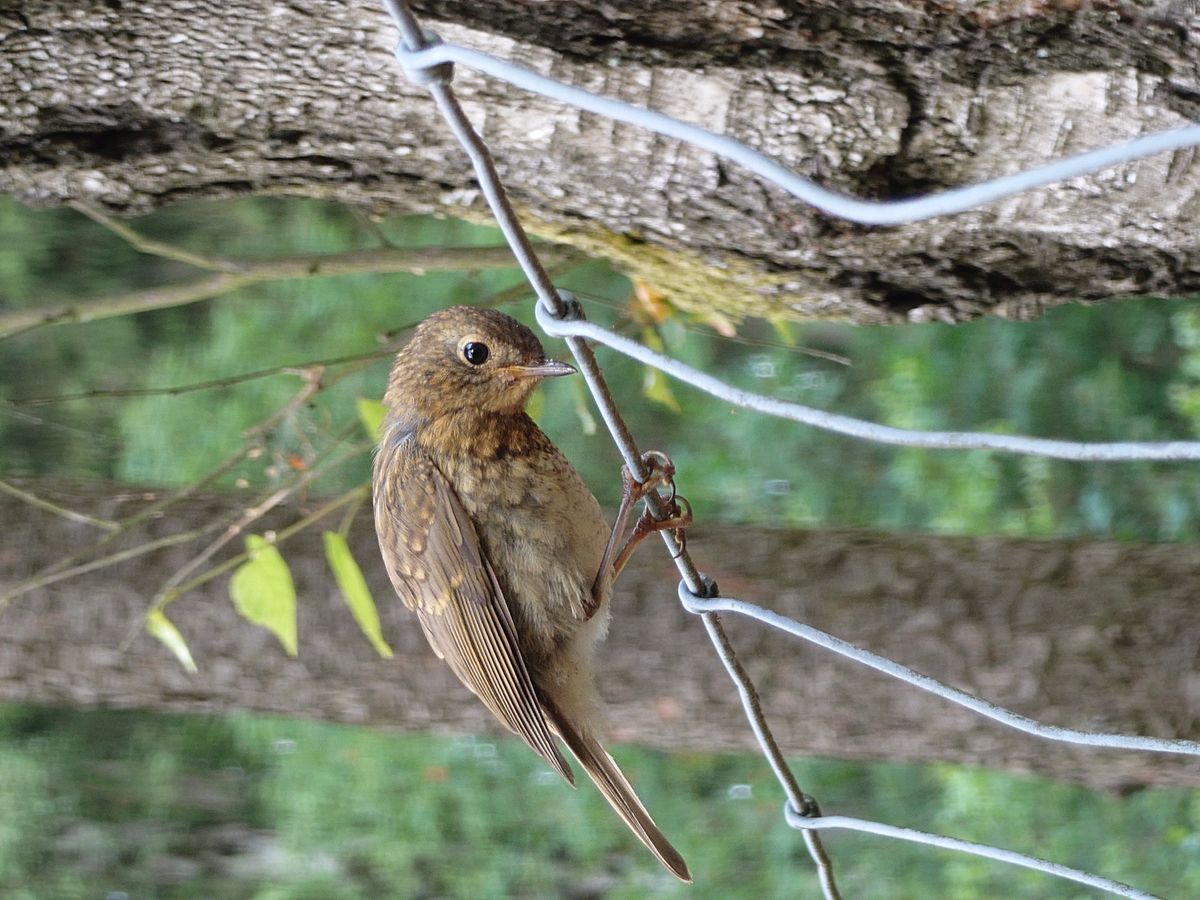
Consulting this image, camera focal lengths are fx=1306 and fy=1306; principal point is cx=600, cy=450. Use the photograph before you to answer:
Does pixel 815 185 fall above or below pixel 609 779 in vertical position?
above

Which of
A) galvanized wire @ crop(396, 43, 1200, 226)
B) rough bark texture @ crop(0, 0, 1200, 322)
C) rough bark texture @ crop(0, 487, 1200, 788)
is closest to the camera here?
galvanized wire @ crop(396, 43, 1200, 226)

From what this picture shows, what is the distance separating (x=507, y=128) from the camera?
1.76 meters

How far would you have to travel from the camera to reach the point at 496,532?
2088mm

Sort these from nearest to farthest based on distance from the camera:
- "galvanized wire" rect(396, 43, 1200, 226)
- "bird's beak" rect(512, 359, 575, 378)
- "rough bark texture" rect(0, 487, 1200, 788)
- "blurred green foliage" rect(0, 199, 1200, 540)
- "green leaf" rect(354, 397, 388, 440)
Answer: "galvanized wire" rect(396, 43, 1200, 226) < "bird's beak" rect(512, 359, 575, 378) < "green leaf" rect(354, 397, 388, 440) < "rough bark texture" rect(0, 487, 1200, 788) < "blurred green foliage" rect(0, 199, 1200, 540)

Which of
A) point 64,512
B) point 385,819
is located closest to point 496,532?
point 64,512

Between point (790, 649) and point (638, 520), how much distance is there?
34.5 inches

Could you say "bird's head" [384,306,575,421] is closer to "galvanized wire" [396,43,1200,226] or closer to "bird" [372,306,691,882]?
"bird" [372,306,691,882]

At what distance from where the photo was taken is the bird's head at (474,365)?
2.04 metres

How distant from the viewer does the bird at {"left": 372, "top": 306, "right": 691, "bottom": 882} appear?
6.71ft

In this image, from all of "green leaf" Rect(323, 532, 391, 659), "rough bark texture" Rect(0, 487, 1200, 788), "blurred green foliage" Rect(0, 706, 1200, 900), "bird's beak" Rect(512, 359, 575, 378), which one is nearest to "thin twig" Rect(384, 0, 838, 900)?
"bird's beak" Rect(512, 359, 575, 378)

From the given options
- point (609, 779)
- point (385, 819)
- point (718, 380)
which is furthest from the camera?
point (385, 819)

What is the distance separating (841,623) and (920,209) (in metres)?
2.04

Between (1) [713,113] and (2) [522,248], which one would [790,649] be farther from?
(2) [522,248]

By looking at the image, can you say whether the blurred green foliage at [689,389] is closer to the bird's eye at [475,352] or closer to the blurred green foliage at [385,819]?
the blurred green foliage at [385,819]
